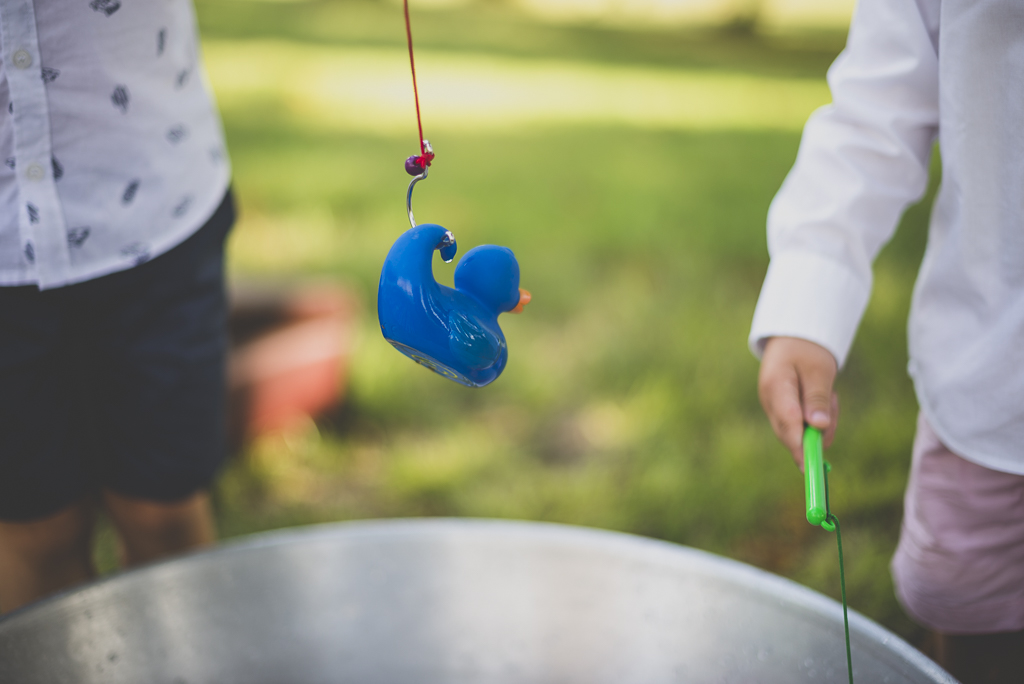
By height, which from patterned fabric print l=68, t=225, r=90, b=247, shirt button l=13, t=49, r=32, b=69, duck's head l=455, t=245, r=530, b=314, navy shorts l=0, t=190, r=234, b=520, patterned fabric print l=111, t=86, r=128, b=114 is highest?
shirt button l=13, t=49, r=32, b=69

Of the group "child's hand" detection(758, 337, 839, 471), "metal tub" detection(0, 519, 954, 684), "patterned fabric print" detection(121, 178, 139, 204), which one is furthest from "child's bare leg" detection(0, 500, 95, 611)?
"child's hand" detection(758, 337, 839, 471)

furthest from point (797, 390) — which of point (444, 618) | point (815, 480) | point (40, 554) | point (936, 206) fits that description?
point (40, 554)

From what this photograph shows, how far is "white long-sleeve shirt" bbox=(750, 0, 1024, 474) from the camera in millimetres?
681

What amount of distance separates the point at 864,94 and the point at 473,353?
49 centimetres

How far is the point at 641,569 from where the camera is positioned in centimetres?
76

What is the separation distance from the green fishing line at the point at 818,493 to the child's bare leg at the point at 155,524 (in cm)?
73

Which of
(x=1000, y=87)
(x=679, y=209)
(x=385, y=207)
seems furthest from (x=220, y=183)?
(x=679, y=209)

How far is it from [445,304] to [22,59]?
481 mm

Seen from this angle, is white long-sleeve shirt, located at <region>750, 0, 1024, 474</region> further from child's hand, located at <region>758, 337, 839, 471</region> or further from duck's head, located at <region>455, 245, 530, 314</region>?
duck's head, located at <region>455, 245, 530, 314</region>

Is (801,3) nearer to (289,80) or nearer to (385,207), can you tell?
(289,80)

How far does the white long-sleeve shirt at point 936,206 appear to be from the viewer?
26.8 inches

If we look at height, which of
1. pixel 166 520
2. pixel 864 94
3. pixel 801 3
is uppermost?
pixel 864 94

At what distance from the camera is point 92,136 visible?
763 millimetres

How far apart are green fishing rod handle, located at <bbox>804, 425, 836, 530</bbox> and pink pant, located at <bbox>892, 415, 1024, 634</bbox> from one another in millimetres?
246
